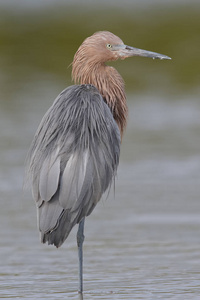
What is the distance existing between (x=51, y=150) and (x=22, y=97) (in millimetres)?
8569

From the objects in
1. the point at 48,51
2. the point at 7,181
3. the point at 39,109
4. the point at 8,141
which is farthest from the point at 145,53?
the point at 48,51

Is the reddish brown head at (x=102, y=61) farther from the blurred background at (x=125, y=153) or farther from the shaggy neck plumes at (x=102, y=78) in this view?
the blurred background at (x=125, y=153)

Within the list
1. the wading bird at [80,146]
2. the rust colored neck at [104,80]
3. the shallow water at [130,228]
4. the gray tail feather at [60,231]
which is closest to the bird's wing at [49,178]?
the wading bird at [80,146]

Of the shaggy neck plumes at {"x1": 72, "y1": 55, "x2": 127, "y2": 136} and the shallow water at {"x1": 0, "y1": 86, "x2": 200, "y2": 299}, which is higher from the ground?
the shaggy neck plumes at {"x1": 72, "y1": 55, "x2": 127, "y2": 136}

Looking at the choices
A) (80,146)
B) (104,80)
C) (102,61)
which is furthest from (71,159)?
(102,61)

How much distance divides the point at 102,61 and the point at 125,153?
168 inches

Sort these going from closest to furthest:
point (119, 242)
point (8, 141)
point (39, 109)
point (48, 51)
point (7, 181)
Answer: point (119, 242), point (7, 181), point (8, 141), point (39, 109), point (48, 51)

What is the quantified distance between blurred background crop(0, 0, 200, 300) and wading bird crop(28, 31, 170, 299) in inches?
21.4

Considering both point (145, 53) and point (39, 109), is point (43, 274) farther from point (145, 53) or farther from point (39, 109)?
point (39, 109)

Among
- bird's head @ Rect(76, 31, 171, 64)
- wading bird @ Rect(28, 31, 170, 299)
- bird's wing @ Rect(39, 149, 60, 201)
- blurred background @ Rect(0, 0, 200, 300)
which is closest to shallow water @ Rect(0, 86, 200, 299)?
blurred background @ Rect(0, 0, 200, 300)

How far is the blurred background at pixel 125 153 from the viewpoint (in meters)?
7.17

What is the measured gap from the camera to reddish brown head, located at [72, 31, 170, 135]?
7.64 metres

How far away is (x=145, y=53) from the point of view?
7672 mm

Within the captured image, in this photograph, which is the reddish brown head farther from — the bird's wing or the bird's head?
the bird's wing
